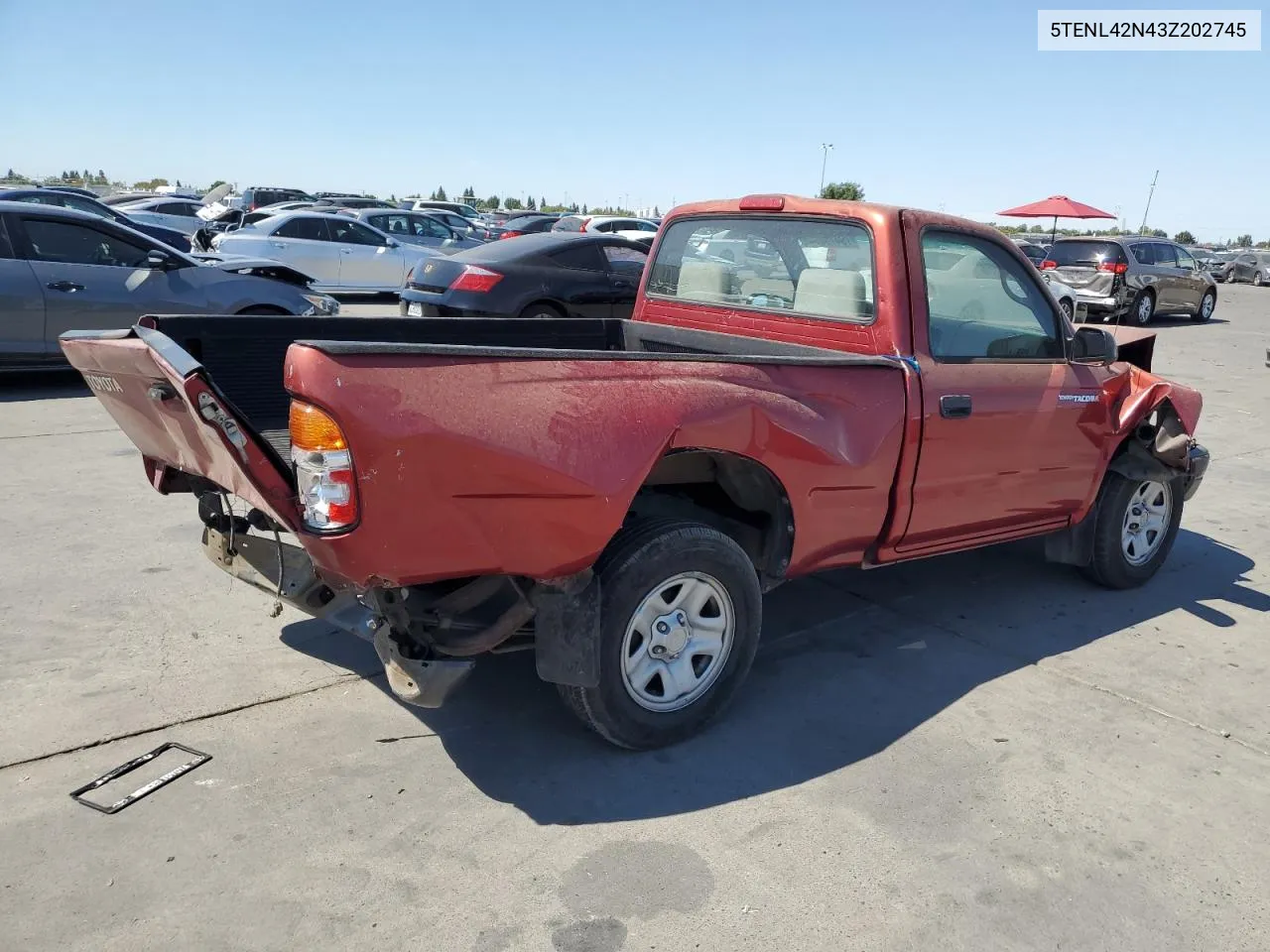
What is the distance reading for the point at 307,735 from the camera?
11.4ft

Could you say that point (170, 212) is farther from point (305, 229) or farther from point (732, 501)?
point (732, 501)

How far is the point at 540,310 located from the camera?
10773 millimetres

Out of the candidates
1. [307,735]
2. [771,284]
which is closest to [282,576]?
[307,735]

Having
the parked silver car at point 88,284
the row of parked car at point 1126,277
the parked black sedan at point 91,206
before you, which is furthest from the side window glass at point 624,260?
the row of parked car at point 1126,277

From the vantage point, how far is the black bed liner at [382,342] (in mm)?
3473

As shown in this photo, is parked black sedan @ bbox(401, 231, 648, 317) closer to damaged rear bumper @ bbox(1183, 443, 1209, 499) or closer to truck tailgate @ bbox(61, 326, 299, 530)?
damaged rear bumper @ bbox(1183, 443, 1209, 499)

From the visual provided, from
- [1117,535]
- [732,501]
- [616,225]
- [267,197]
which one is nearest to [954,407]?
[732,501]

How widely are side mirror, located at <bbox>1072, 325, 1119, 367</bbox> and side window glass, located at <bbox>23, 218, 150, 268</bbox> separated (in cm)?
798

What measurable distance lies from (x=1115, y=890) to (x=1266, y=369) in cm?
1467

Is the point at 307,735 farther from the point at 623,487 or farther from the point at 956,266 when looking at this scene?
the point at 956,266

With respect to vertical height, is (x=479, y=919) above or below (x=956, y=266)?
below

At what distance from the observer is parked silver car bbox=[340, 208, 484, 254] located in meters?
19.7

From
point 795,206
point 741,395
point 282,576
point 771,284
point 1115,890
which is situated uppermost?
point 795,206

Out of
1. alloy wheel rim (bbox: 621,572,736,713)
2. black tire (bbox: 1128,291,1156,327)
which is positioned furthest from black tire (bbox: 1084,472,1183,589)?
black tire (bbox: 1128,291,1156,327)
